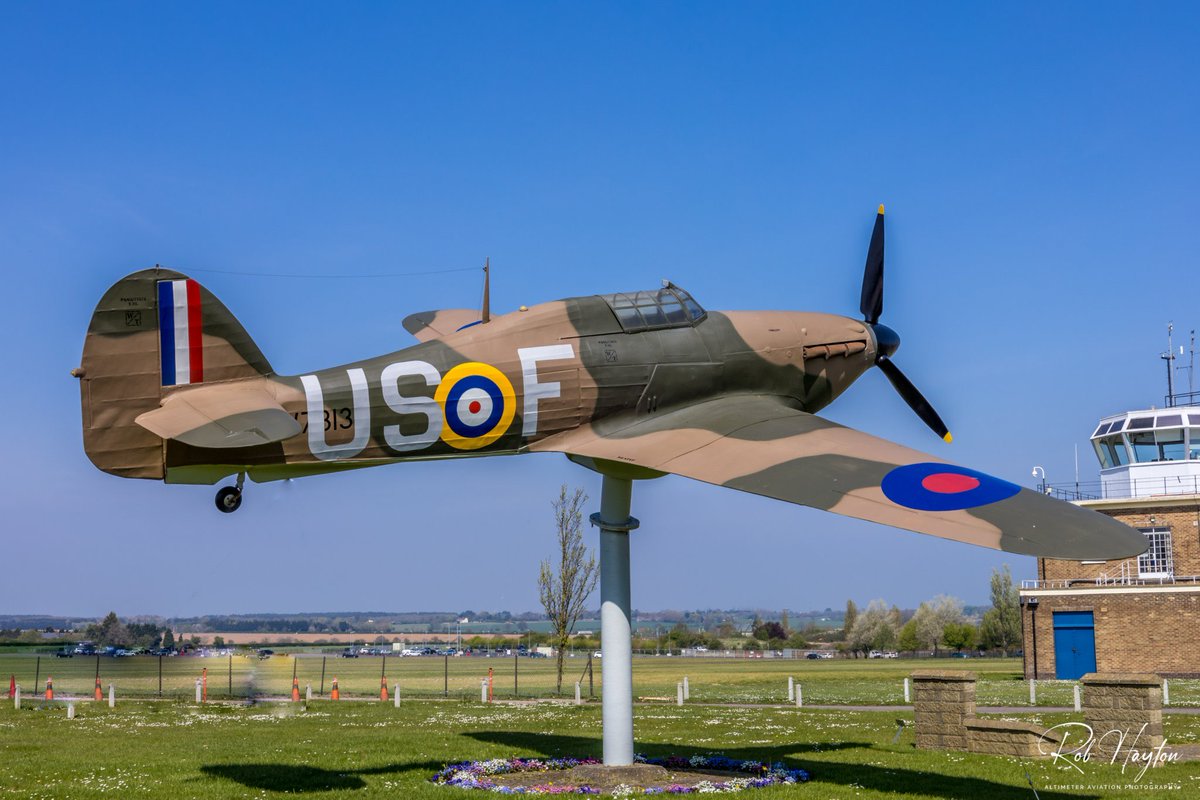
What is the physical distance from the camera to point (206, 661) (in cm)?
3484

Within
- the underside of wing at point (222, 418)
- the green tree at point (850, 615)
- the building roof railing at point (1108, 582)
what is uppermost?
the underside of wing at point (222, 418)

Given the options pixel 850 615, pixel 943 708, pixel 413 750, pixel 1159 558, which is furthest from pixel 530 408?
pixel 850 615

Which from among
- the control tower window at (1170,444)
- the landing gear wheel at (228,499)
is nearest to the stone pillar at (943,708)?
the landing gear wheel at (228,499)

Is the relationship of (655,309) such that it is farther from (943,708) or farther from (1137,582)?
(1137,582)

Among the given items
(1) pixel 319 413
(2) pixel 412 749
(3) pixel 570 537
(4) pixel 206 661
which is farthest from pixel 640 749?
(3) pixel 570 537

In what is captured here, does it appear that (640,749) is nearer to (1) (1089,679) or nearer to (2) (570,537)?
(1) (1089,679)

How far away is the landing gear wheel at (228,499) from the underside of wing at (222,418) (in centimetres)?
97

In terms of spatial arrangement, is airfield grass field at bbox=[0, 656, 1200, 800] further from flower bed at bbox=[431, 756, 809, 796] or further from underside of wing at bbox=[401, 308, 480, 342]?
underside of wing at bbox=[401, 308, 480, 342]

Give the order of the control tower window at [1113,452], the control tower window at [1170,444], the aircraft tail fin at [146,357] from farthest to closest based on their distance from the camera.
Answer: the control tower window at [1113,452]
the control tower window at [1170,444]
the aircraft tail fin at [146,357]

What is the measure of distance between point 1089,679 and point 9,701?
33.8 m

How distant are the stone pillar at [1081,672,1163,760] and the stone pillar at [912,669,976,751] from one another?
2.05 meters

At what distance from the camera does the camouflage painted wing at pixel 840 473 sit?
35.2 ft

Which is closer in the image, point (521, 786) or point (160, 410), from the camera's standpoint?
point (160, 410)

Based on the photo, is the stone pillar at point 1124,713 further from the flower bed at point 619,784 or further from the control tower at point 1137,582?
the control tower at point 1137,582
